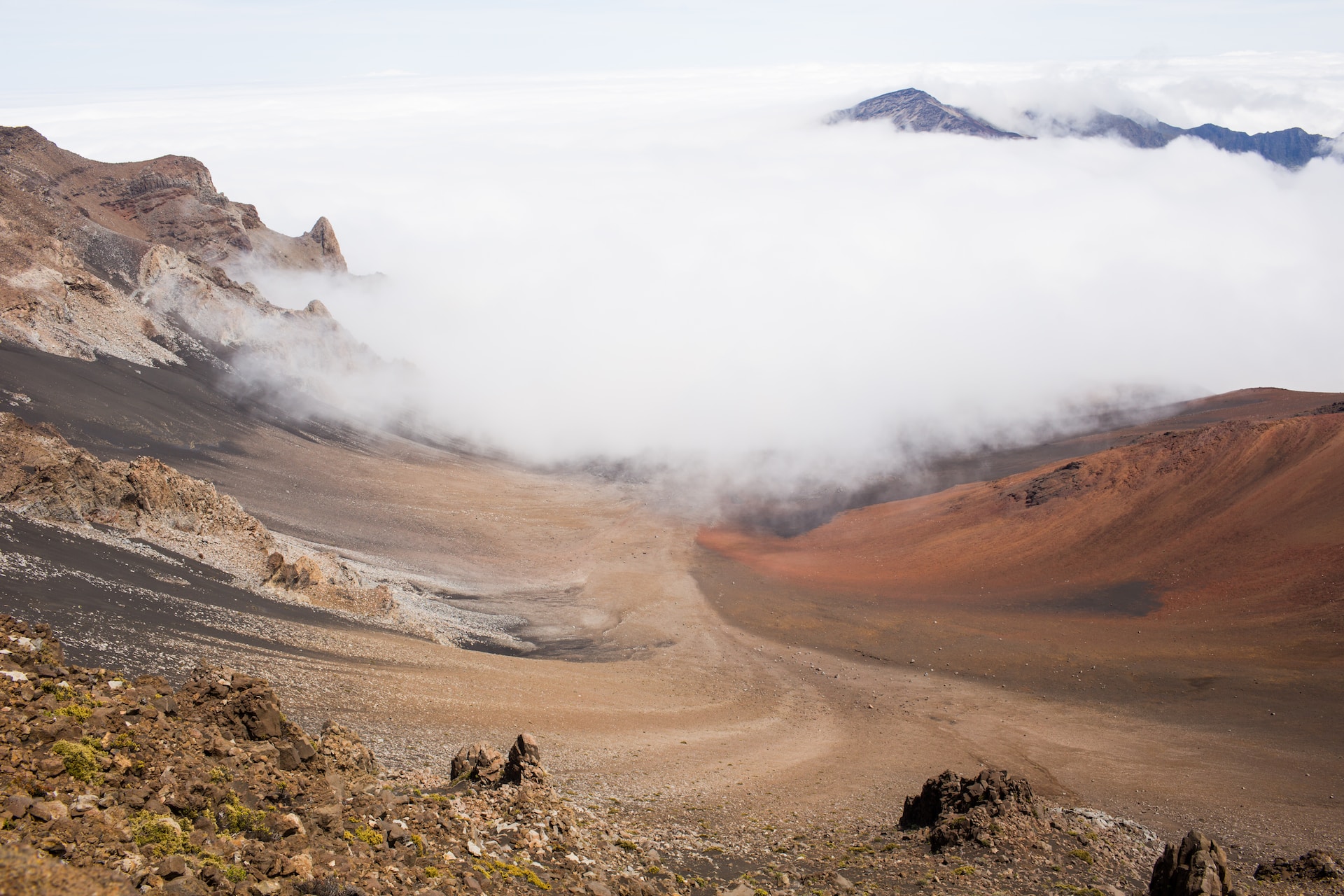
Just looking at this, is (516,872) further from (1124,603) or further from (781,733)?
(1124,603)

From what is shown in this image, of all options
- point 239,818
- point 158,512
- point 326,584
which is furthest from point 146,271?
point 239,818

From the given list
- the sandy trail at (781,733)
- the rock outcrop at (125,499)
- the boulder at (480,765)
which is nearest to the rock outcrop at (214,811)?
the boulder at (480,765)

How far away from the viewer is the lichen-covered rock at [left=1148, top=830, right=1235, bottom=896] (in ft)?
50.3

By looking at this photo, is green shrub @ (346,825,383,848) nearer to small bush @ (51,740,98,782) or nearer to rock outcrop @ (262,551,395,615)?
small bush @ (51,740,98,782)

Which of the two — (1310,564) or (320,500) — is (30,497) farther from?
(1310,564)

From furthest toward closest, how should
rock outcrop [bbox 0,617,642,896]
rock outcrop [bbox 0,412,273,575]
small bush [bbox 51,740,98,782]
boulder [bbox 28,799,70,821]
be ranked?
rock outcrop [bbox 0,412,273,575] → small bush [bbox 51,740,98,782] → rock outcrop [bbox 0,617,642,896] → boulder [bbox 28,799,70,821]

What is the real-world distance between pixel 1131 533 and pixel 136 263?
74.2 m

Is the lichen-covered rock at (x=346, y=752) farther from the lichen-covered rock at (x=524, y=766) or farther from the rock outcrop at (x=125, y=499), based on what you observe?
the rock outcrop at (x=125, y=499)

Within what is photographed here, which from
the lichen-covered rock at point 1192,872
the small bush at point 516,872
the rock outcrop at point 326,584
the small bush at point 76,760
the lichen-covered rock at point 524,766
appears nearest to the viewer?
the small bush at point 76,760

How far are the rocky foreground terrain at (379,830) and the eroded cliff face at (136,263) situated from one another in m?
51.6

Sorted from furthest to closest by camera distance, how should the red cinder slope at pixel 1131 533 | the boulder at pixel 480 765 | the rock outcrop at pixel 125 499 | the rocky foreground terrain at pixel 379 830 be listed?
the red cinder slope at pixel 1131 533 < the rock outcrop at pixel 125 499 < the boulder at pixel 480 765 < the rocky foreground terrain at pixel 379 830

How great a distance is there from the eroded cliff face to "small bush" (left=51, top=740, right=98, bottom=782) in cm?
5387

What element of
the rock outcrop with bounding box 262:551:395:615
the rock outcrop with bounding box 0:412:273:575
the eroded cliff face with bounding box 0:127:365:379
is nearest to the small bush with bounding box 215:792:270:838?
the rock outcrop with bounding box 262:551:395:615

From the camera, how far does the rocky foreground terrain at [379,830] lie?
356 inches
